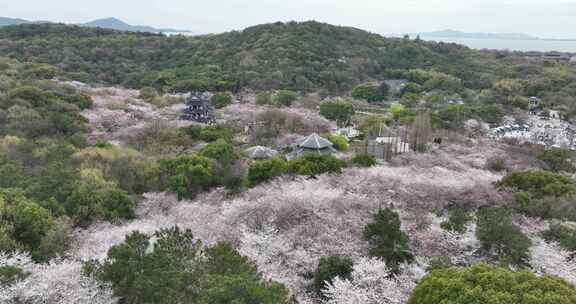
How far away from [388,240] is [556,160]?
16.4 meters

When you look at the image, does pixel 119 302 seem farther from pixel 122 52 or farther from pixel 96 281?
pixel 122 52

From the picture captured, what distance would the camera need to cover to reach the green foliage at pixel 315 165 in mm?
17422

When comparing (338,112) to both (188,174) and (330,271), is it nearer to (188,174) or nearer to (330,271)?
(188,174)

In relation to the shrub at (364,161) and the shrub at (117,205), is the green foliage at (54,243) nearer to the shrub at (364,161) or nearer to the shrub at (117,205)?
the shrub at (117,205)

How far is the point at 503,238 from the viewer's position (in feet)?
38.0

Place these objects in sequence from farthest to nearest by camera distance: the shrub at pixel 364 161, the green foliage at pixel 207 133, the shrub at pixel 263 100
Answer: the shrub at pixel 263 100, the green foliage at pixel 207 133, the shrub at pixel 364 161

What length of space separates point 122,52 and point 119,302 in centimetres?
6156

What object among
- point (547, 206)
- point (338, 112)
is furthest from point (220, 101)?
point (547, 206)

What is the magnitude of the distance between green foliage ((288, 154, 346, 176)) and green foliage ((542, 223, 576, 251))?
8.16 metres

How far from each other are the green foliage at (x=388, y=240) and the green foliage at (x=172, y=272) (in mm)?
3761

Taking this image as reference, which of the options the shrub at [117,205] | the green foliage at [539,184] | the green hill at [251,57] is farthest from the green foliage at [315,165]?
the green hill at [251,57]

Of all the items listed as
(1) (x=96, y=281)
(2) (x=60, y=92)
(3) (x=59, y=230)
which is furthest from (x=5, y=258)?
(2) (x=60, y=92)

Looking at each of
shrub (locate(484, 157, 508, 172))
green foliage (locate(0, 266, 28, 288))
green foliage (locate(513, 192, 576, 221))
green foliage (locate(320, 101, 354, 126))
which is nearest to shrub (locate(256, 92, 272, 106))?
green foliage (locate(320, 101, 354, 126))

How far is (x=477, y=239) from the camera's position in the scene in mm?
12672
